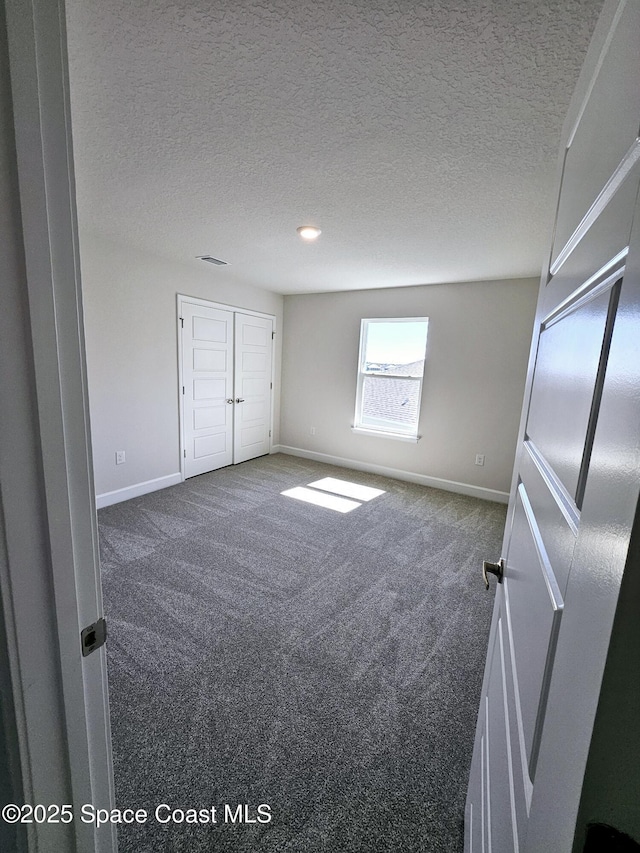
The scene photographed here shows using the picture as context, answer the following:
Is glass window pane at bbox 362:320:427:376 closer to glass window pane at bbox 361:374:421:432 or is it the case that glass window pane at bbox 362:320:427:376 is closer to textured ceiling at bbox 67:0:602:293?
glass window pane at bbox 361:374:421:432

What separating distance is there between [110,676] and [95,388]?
2407 mm

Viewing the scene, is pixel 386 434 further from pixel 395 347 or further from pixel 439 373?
pixel 395 347

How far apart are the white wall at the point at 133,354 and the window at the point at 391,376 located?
2066 mm

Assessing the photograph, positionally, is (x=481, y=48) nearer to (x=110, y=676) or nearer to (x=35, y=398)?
(x=35, y=398)

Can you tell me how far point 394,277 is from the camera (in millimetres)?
3885

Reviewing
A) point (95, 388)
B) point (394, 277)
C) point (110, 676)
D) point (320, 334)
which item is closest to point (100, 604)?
point (110, 676)

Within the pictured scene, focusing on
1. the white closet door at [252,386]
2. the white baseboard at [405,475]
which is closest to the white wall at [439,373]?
the white baseboard at [405,475]

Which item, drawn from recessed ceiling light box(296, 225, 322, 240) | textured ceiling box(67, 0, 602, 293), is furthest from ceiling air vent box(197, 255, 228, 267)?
recessed ceiling light box(296, 225, 322, 240)

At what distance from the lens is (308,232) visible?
8.63ft

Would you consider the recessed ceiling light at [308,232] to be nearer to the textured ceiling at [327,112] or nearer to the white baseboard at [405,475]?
the textured ceiling at [327,112]

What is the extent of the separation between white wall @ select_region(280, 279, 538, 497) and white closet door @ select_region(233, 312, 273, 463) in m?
0.39

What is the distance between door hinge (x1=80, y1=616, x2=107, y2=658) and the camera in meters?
0.65

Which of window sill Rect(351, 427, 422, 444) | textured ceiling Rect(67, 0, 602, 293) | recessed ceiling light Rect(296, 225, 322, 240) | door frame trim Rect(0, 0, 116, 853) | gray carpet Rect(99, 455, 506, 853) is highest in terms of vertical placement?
textured ceiling Rect(67, 0, 602, 293)

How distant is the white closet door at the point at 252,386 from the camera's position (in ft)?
15.3
